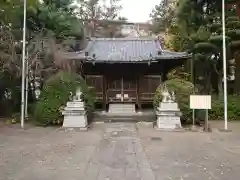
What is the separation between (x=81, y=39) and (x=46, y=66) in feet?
29.9

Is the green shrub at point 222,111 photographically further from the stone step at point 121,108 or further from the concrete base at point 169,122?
the stone step at point 121,108

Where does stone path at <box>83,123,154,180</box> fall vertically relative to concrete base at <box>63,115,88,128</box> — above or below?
below

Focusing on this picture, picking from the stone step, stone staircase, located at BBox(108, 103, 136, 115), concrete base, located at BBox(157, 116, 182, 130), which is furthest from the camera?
the stone step

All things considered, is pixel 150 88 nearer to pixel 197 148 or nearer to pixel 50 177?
pixel 197 148

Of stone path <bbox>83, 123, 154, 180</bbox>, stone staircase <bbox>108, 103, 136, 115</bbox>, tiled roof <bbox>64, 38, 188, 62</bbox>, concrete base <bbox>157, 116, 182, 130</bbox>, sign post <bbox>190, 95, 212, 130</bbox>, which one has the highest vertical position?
tiled roof <bbox>64, 38, 188, 62</bbox>

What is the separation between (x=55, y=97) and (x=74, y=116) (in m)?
1.50

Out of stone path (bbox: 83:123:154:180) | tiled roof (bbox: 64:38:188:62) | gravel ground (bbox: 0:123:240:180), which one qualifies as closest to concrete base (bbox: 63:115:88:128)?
gravel ground (bbox: 0:123:240:180)

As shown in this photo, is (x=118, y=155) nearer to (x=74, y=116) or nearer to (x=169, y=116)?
(x=169, y=116)

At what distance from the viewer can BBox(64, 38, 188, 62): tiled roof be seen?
20.3 metres

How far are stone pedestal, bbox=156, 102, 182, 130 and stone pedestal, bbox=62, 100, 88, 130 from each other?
3.55 meters

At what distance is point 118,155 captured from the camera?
9336 millimetres

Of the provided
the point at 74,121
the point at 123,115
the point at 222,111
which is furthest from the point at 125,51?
the point at 74,121

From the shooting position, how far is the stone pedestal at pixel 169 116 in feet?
49.7

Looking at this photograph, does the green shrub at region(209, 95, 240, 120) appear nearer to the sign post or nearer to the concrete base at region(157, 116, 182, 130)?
the concrete base at region(157, 116, 182, 130)
